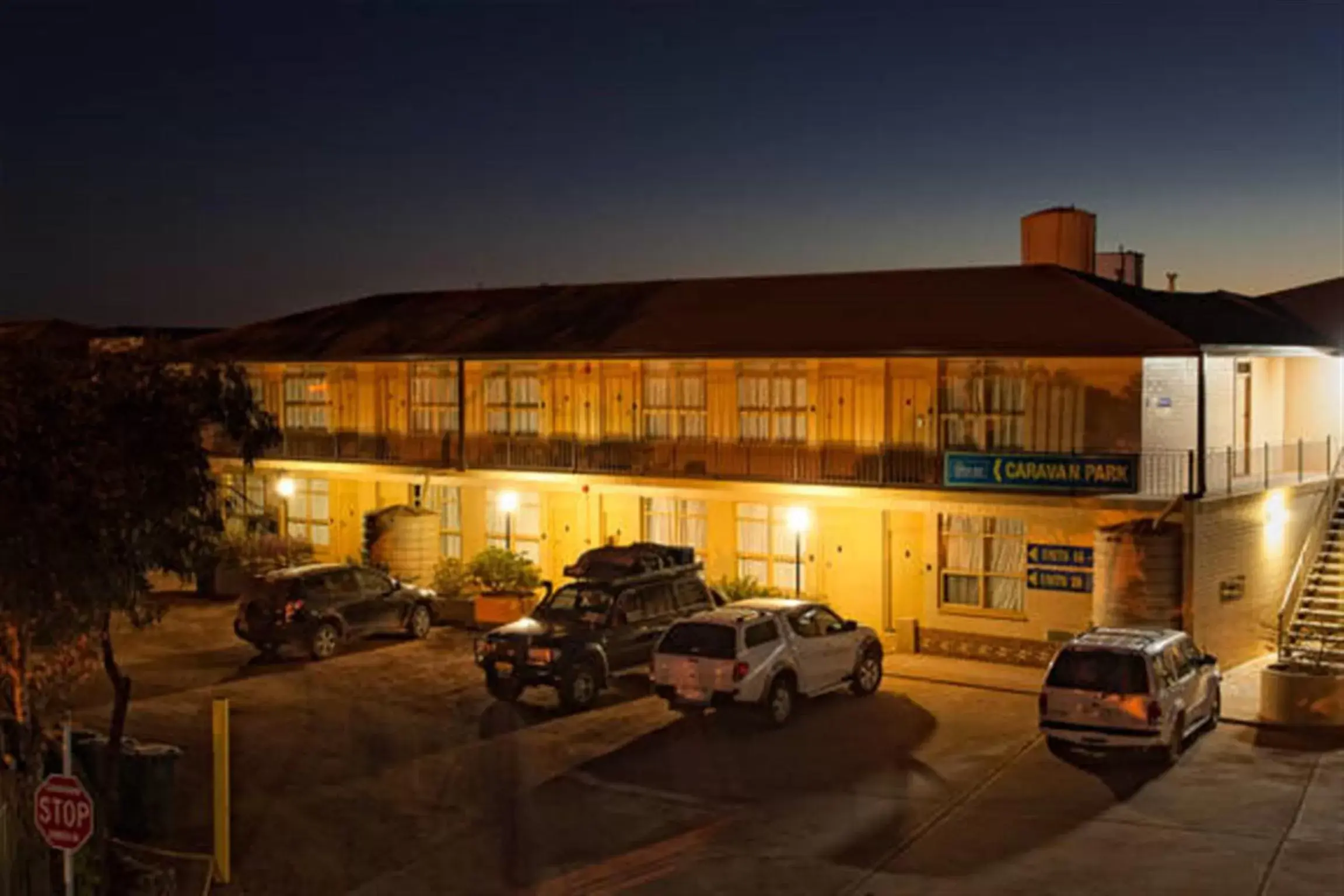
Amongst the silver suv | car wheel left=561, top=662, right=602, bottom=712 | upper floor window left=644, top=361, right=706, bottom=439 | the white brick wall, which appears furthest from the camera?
upper floor window left=644, top=361, right=706, bottom=439

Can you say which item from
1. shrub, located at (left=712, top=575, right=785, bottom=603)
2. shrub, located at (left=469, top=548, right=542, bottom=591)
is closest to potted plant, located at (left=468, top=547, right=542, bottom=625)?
shrub, located at (left=469, top=548, right=542, bottom=591)

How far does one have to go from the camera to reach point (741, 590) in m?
26.5

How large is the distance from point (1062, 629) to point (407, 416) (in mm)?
16413

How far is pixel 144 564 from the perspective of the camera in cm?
1338

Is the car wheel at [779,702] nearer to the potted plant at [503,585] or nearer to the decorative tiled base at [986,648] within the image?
the decorative tiled base at [986,648]

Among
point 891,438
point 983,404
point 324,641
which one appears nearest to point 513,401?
point 324,641

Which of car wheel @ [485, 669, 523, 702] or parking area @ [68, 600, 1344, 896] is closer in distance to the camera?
parking area @ [68, 600, 1344, 896]

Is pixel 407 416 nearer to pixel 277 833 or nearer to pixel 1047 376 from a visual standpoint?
pixel 1047 376

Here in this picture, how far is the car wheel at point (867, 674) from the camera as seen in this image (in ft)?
70.9

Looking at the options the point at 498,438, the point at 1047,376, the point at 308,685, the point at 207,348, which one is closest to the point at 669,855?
the point at 308,685

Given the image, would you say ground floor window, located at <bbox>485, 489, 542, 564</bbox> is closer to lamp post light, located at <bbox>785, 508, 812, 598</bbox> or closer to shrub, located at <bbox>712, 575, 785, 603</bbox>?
shrub, located at <bbox>712, 575, 785, 603</bbox>

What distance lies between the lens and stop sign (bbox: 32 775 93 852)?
36.6 feet

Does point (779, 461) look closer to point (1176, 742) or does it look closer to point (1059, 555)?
point (1059, 555)

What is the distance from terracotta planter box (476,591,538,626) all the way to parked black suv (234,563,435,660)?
1.25m
